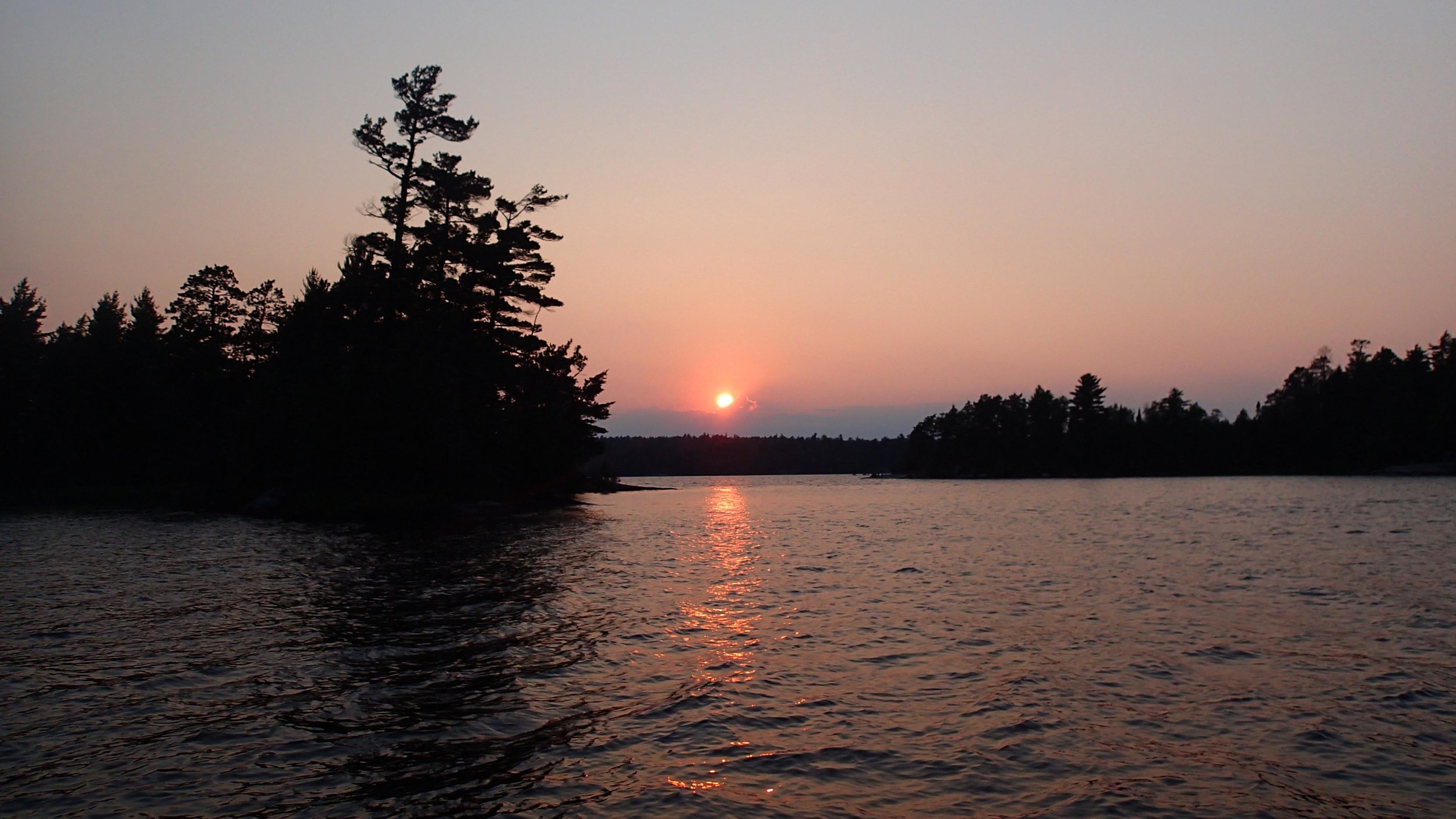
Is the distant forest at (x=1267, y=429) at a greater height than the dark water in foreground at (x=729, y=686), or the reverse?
the distant forest at (x=1267, y=429)

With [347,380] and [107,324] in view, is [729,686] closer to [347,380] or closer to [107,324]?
[347,380]

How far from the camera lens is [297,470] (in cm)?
5950

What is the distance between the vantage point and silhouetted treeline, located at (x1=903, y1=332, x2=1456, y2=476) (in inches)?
5354

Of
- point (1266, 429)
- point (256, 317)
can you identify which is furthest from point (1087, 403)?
point (256, 317)

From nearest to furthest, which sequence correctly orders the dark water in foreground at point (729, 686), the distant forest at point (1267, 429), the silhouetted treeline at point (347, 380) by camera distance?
the dark water in foreground at point (729, 686), the silhouetted treeline at point (347, 380), the distant forest at point (1267, 429)

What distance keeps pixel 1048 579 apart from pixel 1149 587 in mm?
3045

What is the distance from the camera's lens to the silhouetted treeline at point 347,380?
190ft

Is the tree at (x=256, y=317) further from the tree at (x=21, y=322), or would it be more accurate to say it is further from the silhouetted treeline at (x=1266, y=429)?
the silhouetted treeline at (x=1266, y=429)

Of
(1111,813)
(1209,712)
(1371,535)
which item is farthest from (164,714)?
(1371,535)

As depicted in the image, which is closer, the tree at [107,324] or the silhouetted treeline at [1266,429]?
the tree at [107,324]

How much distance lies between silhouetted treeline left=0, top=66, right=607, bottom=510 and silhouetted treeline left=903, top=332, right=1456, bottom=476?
132784 millimetres

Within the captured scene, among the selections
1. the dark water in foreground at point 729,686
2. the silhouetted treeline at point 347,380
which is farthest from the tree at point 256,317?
the dark water in foreground at point 729,686

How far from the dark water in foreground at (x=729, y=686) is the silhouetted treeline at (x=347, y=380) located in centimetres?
2693

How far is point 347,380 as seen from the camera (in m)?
56.5
